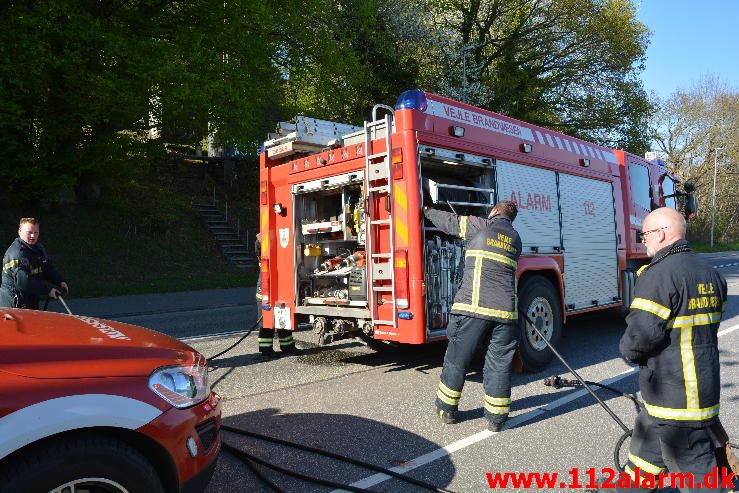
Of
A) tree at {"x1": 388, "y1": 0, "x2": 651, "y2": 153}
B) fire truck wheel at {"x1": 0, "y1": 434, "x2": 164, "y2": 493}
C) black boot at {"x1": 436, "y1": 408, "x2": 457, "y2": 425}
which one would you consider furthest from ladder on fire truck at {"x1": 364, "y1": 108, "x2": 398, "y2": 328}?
tree at {"x1": 388, "y1": 0, "x2": 651, "y2": 153}

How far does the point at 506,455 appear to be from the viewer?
12.0 feet

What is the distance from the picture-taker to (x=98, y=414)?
7.11ft

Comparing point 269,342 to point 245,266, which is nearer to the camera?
point 269,342

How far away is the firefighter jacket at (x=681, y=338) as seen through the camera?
2.44 meters

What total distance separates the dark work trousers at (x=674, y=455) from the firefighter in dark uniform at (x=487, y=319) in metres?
1.54

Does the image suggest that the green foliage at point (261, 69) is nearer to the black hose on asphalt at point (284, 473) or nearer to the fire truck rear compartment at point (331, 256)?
the fire truck rear compartment at point (331, 256)

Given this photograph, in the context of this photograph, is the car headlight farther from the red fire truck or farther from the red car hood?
the red fire truck

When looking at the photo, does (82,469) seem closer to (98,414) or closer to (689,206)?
(98,414)

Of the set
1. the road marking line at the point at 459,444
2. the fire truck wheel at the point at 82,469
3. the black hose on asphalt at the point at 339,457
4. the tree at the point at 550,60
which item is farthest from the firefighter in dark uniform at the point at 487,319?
the tree at the point at 550,60

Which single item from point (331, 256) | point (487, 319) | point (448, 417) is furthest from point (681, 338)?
point (331, 256)

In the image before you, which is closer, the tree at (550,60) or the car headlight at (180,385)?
the car headlight at (180,385)

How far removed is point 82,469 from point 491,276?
3.10 meters

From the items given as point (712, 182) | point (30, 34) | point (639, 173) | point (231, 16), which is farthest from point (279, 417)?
point (712, 182)

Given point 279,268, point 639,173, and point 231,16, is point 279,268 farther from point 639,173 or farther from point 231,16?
point 231,16
